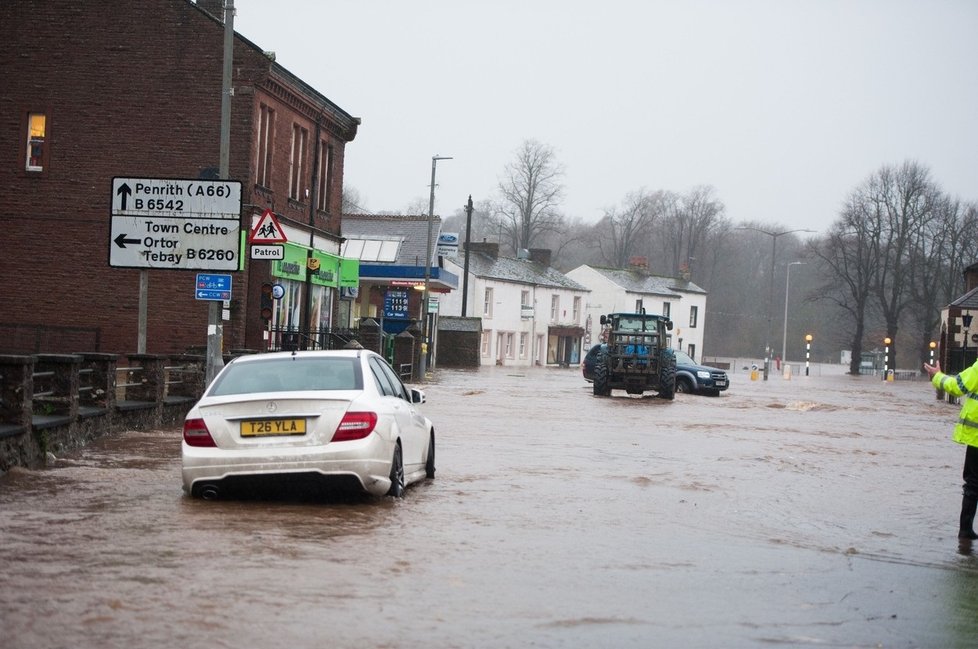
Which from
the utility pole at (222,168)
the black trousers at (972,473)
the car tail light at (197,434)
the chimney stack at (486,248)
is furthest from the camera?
the chimney stack at (486,248)

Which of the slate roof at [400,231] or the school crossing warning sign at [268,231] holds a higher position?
the slate roof at [400,231]

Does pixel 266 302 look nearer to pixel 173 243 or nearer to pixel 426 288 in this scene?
pixel 173 243

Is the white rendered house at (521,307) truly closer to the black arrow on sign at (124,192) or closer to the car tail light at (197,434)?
the black arrow on sign at (124,192)

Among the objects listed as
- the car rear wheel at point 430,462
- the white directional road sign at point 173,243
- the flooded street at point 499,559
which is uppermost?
the white directional road sign at point 173,243

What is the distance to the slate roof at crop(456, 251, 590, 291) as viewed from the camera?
78.4 m

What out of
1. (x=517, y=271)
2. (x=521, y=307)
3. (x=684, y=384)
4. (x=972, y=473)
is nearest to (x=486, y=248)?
(x=517, y=271)

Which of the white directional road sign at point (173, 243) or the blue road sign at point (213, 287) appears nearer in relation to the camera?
the white directional road sign at point (173, 243)

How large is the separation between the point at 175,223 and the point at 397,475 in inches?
349

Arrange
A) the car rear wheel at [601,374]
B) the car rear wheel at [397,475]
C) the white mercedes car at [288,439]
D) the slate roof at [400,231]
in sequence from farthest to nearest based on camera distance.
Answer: the slate roof at [400,231] < the car rear wheel at [601,374] < the car rear wheel at [397,475] < the white mercedes car at [288,439]

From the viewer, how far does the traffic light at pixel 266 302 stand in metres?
27.1

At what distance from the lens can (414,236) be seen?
209 ft

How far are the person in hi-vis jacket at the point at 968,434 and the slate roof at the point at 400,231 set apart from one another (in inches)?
1958

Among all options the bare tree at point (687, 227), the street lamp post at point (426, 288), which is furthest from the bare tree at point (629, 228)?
the street lamp post at point (426, 288)

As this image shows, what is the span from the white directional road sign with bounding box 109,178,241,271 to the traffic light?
7482 millimetres
